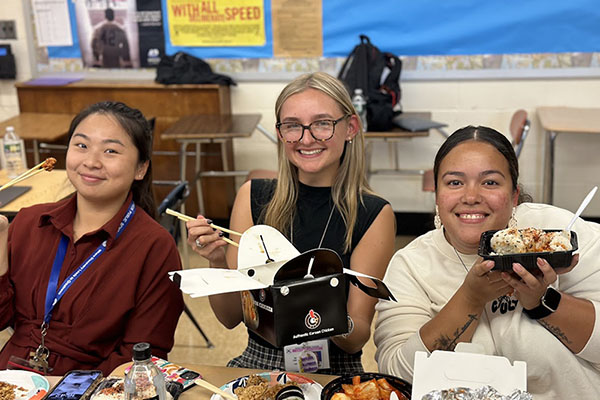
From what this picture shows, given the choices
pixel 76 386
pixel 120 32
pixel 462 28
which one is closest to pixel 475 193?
pixel 76 386

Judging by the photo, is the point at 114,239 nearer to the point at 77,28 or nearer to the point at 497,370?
the point at 497,370

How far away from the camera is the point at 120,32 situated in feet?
15.2

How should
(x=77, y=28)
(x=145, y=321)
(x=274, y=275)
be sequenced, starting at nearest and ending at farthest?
(x=274, y=275)
(x=145, y=321)
(x=77, y=28)

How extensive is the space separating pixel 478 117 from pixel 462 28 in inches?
23.1

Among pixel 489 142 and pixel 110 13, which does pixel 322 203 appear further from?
pixel 110 13

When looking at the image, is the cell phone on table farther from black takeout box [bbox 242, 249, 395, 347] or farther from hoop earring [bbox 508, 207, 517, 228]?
hoop earring [bbox 508, 207, 517, 228]

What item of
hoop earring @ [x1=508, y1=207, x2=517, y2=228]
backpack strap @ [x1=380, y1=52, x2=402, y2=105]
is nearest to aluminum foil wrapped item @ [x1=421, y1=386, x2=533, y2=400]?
hoop earring @ [x1=508, y1=207, x2=517, y2=228]

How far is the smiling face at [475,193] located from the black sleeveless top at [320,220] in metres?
0.39

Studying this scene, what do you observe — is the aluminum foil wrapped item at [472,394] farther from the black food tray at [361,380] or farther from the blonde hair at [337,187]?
the blonde hair at [337,187]

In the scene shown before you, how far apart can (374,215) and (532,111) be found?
2833 millimetres

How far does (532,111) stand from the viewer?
439cm

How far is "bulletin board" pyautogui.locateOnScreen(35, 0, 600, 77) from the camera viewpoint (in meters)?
4.19

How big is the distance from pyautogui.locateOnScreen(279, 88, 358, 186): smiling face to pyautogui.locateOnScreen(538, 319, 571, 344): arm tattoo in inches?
28.3

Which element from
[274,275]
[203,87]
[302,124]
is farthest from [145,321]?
[203,87]
